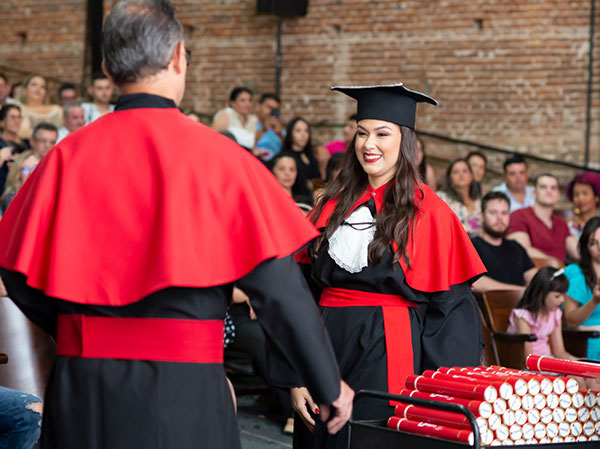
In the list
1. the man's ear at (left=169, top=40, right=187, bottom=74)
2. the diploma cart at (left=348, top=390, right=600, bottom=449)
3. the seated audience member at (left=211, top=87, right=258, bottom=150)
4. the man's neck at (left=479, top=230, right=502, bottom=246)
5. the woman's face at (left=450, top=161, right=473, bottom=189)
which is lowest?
the diploma cart at (left=348, top=390, right=600, bottom=449)

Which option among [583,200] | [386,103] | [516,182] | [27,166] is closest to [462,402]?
[386,103]

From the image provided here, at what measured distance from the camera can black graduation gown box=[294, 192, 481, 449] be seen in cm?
321

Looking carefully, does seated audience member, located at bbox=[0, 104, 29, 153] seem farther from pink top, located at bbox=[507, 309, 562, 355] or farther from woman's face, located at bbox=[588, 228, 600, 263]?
woman's face, located at bbox=[588, 228, 600, 263]

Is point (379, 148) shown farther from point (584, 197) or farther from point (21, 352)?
point (584, 197)

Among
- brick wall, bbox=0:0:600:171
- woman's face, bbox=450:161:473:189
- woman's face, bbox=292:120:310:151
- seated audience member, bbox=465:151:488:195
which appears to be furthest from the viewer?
brick wall, bbox=0:0:600:171

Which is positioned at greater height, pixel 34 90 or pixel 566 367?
pixel 34 90

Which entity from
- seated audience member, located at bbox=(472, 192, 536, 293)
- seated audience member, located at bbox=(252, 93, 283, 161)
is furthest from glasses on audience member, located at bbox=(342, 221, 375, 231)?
seated audience member, located at bbox=(252, 93, 283, 161)

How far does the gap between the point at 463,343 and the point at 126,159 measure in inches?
63.2

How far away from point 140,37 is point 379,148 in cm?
143

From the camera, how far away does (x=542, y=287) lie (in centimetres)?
592

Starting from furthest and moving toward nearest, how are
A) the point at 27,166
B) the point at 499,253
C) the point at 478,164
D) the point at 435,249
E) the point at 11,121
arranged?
the point at 478,164
the point at 11,121
the point at 27,166
the point at 499,253
the point at 435,249

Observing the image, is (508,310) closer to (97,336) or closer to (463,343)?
(463,343)

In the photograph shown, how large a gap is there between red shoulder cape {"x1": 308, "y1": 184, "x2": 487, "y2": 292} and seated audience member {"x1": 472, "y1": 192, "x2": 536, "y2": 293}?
127 inches

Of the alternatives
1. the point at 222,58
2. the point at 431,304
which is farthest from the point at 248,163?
the point at 222,58
